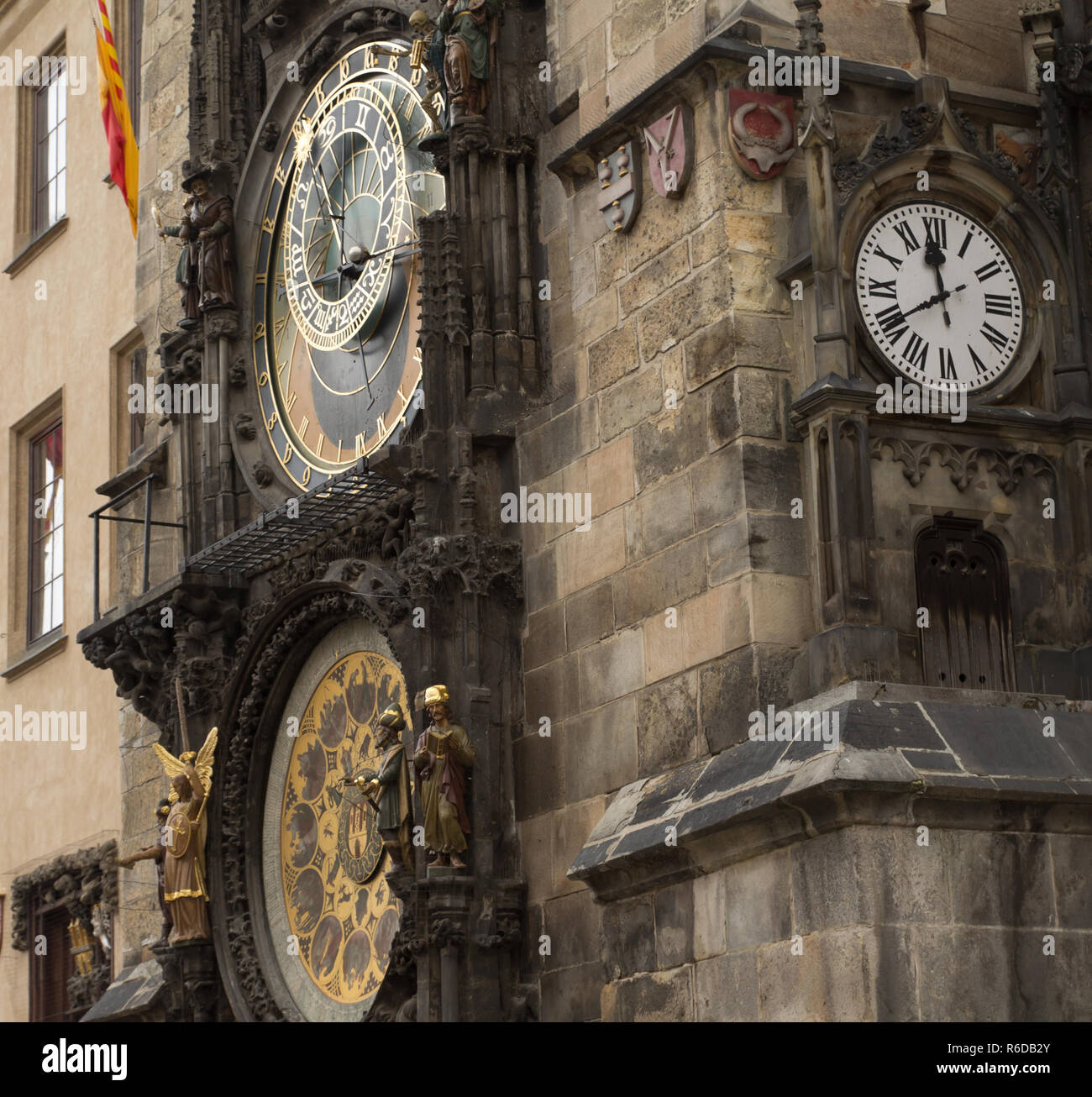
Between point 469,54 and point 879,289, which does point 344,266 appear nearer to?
point 469,54

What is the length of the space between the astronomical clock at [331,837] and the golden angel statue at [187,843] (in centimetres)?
40

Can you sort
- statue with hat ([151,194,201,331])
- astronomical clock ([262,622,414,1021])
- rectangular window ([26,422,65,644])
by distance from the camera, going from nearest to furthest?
1. astronomical clock ([262,622,414,1021])
2. statue with hat ([151,194,201,331])
3. rectangular window ([26,422,65,644])

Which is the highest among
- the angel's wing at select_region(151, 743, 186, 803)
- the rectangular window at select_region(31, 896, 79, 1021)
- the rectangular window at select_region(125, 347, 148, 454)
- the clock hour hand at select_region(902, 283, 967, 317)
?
the rectangular window at select_region(125, 347, 148, 454)

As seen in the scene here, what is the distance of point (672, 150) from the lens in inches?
449

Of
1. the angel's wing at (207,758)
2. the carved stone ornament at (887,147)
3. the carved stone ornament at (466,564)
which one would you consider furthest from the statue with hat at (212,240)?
the carved stone ornament at (887,147)

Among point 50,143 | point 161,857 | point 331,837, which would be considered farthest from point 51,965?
point 50,143

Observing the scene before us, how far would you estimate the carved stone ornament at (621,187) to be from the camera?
11703 mm

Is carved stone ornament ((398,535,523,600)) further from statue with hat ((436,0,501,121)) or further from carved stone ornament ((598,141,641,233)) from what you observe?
statue with hat ((436,0,501,121))

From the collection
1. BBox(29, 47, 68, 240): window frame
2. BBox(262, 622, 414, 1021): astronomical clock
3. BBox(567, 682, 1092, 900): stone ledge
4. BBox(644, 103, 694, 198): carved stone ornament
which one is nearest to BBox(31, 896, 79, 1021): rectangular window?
BBox(262, 622, 414, 1021): astronomical clock

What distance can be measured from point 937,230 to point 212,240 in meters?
5.57

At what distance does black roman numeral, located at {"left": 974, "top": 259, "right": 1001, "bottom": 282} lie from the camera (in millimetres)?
11039

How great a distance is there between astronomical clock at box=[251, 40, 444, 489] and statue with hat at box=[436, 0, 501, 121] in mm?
358

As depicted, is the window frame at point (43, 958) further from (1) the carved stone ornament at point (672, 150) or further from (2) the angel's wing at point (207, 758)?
(1) the carved stone ornament at point (672, 150)

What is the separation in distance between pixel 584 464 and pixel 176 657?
379 cm
